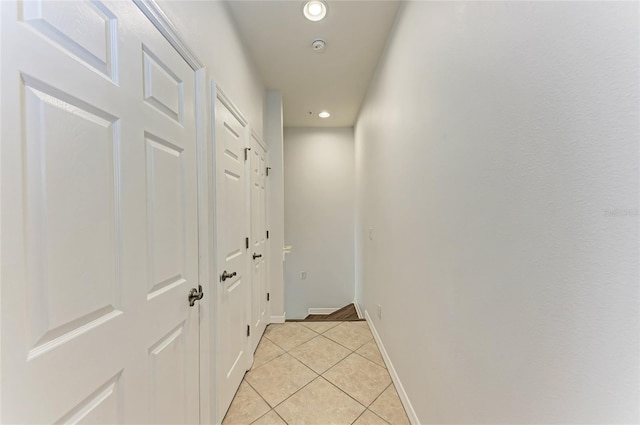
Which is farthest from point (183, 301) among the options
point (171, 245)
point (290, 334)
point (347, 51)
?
point (347, 51)

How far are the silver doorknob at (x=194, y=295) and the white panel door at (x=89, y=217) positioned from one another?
0.36 ft

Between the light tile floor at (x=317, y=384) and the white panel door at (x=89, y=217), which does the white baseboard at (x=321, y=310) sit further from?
the white panel door at (x=89, y=217)

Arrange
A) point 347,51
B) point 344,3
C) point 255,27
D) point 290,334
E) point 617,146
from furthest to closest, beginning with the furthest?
point 290,334, point 347,51, point 255,27, point 344,3, point 617,146

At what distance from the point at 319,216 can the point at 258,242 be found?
1884 millimetres

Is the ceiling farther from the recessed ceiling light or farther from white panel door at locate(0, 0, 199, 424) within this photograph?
white panel door at locate(0, 0, 199, 424)

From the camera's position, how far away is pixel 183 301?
110 centimetres

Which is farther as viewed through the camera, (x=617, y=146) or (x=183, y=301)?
(x=183, y=301)

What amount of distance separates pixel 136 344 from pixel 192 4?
1.51m

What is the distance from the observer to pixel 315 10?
1.67m

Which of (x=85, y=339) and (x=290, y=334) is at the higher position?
(x=85, y=339)

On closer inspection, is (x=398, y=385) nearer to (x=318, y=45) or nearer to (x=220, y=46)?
(x=220, y=46)

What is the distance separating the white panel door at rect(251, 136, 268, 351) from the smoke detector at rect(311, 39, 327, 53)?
0.92 meters

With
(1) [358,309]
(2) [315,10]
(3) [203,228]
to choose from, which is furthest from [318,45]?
(1) [358,309]

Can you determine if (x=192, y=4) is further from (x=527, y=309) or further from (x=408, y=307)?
(x=408, y=307)
